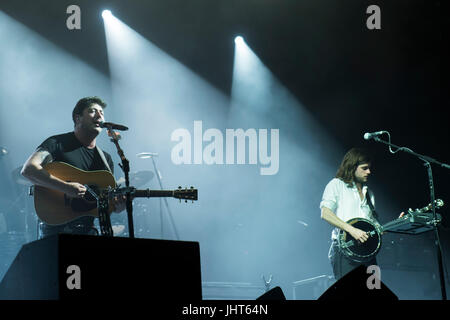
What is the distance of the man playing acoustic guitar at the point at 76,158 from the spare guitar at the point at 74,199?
44 mm

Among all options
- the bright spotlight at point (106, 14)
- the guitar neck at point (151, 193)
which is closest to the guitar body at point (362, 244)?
the guitar neck at point (151, 193)

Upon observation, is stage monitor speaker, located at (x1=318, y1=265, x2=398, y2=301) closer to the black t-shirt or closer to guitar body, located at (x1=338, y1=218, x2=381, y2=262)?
the black t-shirt

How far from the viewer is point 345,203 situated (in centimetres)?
493

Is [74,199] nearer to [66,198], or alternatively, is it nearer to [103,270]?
[66,198]

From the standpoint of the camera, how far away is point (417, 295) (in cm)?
617

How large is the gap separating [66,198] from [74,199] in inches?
2.4

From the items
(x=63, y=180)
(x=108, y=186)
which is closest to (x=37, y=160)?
(x=63, y=180)

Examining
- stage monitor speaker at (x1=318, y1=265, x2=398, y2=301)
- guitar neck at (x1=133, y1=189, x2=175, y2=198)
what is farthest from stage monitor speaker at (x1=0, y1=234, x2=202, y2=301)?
guitar neck at (x1=133, y1=189, x2=175, y2=198)

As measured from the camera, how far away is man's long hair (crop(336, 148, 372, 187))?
195 inches

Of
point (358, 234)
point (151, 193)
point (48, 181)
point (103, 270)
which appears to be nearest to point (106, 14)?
point (48, 181)

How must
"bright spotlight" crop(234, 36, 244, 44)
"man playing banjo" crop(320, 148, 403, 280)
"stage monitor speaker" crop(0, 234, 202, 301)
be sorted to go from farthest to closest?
"bright spotlight" crop(234, 36, 244, 44)
"man playing banjo" crop(320, 148, 403, 280)
"stage monitor speaker" crop(0, 234, 202, 301)

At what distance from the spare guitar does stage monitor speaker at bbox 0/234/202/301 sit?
2.13m

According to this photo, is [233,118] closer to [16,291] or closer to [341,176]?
[341,176]

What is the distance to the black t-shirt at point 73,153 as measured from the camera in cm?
389
